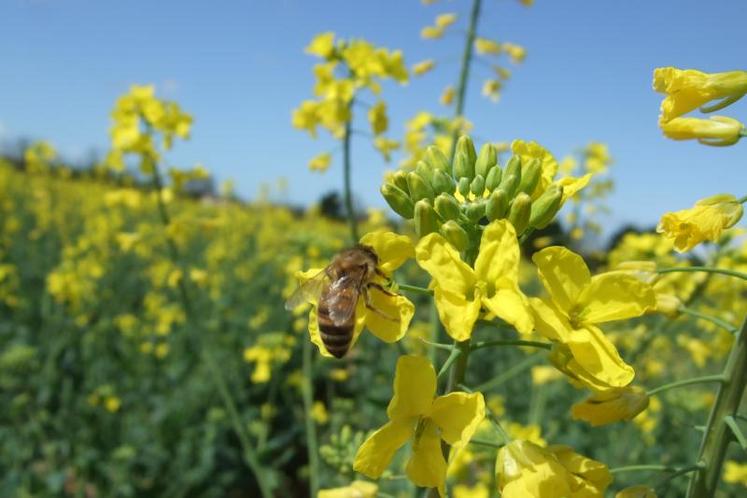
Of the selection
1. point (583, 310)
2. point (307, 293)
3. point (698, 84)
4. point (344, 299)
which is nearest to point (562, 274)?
point (583, 310)

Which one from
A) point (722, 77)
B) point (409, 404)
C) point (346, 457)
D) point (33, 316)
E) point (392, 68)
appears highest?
point (392, 68)

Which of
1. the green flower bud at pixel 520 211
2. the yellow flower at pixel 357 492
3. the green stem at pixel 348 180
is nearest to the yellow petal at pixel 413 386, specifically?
the green flower bud at pixel 520 211

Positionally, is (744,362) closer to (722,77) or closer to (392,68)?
(722,77)

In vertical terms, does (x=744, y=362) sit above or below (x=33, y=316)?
above

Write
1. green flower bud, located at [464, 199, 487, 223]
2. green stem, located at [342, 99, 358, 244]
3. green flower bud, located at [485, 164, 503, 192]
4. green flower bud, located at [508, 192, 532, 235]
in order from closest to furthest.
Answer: green flower bud, located at [508, 192, 532, 235] < green flower bud, located at [464, 199, 487, 223] < green flower bud, located at [485, 164, 503, 192] < green stem, located at [342, 99, 358, 244]

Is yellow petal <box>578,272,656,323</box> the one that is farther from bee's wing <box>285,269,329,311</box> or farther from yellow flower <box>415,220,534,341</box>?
bee's wing <box>285,269,329,311</box>

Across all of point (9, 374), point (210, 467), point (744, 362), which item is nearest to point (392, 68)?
point (744, 362)

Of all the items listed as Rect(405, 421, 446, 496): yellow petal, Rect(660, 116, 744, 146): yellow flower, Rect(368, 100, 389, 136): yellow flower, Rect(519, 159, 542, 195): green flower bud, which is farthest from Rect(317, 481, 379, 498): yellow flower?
Rect(368, 100, 389, 136): yellow flower
